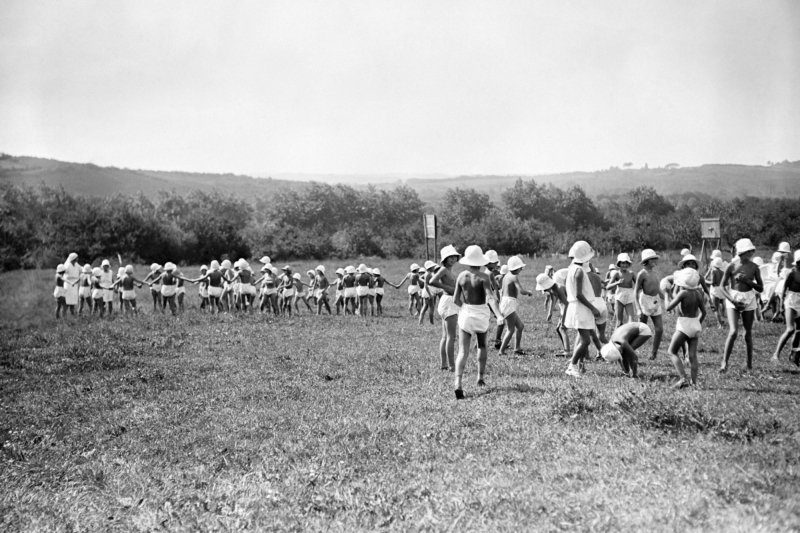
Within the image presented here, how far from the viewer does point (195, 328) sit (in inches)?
784

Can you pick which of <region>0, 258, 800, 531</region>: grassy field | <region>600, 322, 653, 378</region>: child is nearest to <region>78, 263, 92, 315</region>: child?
<region>0, 258, 800, 531</region>: grassy field

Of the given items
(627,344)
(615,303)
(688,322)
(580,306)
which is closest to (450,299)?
(580,306)

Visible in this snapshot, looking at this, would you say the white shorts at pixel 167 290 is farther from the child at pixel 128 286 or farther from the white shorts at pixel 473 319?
the white shorts at pixel 473 319

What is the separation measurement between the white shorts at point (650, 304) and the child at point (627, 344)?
334 cm

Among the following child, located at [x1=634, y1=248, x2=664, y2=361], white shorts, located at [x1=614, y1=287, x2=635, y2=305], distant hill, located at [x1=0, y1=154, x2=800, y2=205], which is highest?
distant hill, located at [x1=0, y1=154, x2=800, y2=205]

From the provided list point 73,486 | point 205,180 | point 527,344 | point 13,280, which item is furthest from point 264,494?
point 205,180

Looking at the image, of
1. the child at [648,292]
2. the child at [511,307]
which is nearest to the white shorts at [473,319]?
the child at [511,307]

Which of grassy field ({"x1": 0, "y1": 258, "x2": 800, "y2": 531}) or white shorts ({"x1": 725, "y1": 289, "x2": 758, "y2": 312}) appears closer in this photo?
grassy field ({"x1": 0, "y1": 258, "x2": 800, "y2": 531})

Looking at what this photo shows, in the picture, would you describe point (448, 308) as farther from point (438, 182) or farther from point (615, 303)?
point (438, 182)

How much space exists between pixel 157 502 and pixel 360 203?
90602mm

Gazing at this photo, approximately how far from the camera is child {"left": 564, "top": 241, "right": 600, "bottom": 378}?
1067 cm

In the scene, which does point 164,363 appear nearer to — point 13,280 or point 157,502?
point 157,502

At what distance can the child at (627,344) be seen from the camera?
10.6 meters

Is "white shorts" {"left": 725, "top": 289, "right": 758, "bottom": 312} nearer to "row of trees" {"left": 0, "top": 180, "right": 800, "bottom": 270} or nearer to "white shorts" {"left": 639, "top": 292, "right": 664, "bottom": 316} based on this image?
"white shorts" {"left": 639, "top": 292, "right": 664, "bottom": 316}
